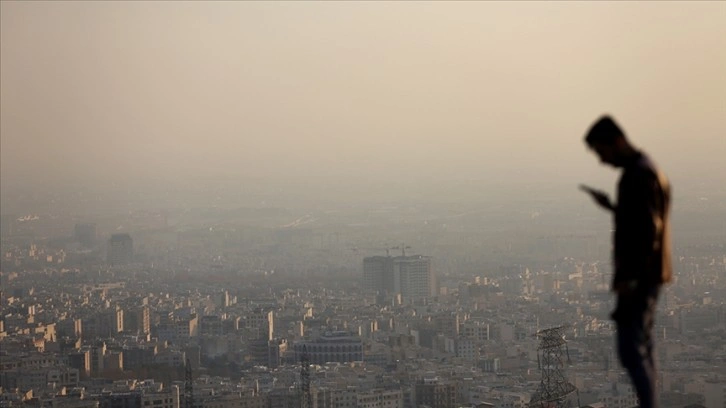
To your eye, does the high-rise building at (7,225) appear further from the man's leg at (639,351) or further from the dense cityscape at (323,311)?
the man's leg at (639,351)

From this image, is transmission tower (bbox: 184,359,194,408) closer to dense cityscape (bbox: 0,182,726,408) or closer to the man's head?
dense cityscape (bbox: 0,182,726,408)

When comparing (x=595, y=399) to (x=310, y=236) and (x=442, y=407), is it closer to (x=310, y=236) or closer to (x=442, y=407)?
(x=442, y=407)

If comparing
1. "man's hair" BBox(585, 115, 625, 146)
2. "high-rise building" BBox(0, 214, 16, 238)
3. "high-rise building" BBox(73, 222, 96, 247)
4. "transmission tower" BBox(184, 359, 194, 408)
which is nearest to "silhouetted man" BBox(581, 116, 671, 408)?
"man's hair" BBox(585, 115, 625, 146)

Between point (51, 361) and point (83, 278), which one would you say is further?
point (83, 278)

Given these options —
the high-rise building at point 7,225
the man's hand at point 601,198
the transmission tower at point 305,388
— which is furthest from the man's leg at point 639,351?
the high-rise building at point 7,225

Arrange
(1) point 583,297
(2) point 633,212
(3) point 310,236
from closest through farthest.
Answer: (2) point 633,212, (1) point 583,297, (3) point 310,236

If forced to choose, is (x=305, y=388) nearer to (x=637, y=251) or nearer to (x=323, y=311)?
(x=323, y=311)

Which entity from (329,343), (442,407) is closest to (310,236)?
(329,343)
